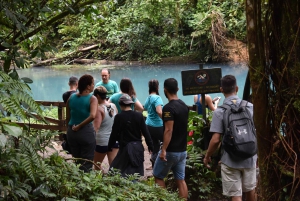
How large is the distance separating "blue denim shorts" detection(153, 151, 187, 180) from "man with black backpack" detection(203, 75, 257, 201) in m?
0.42

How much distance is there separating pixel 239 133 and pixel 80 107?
179 cm

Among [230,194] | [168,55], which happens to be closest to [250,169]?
[230,194]

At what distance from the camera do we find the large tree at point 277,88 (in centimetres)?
238

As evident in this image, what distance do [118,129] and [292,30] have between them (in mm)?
2151

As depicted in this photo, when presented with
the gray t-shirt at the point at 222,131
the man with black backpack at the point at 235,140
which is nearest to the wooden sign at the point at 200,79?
the man with black backpack at the point at 235,140

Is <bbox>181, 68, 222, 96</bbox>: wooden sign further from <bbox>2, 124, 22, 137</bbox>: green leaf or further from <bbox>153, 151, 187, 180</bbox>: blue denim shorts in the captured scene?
<bbox>2, 124, 22, 137</bbox>: green leaf

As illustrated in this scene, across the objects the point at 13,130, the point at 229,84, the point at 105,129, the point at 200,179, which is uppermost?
the point at 13,130

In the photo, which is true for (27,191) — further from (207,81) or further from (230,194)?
(207,81)

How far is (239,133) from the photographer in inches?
134

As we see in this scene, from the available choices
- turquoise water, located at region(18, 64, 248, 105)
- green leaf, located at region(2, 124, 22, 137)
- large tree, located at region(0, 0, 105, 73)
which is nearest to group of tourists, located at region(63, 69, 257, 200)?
large tree, located at region(0, 0, 105, 73)

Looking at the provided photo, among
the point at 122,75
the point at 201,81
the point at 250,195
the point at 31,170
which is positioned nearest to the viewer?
the point at 31,170

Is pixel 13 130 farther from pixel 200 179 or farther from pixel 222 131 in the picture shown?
pixel 200 179

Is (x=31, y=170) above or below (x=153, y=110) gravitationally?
above

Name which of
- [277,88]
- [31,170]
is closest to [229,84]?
[277,88]
